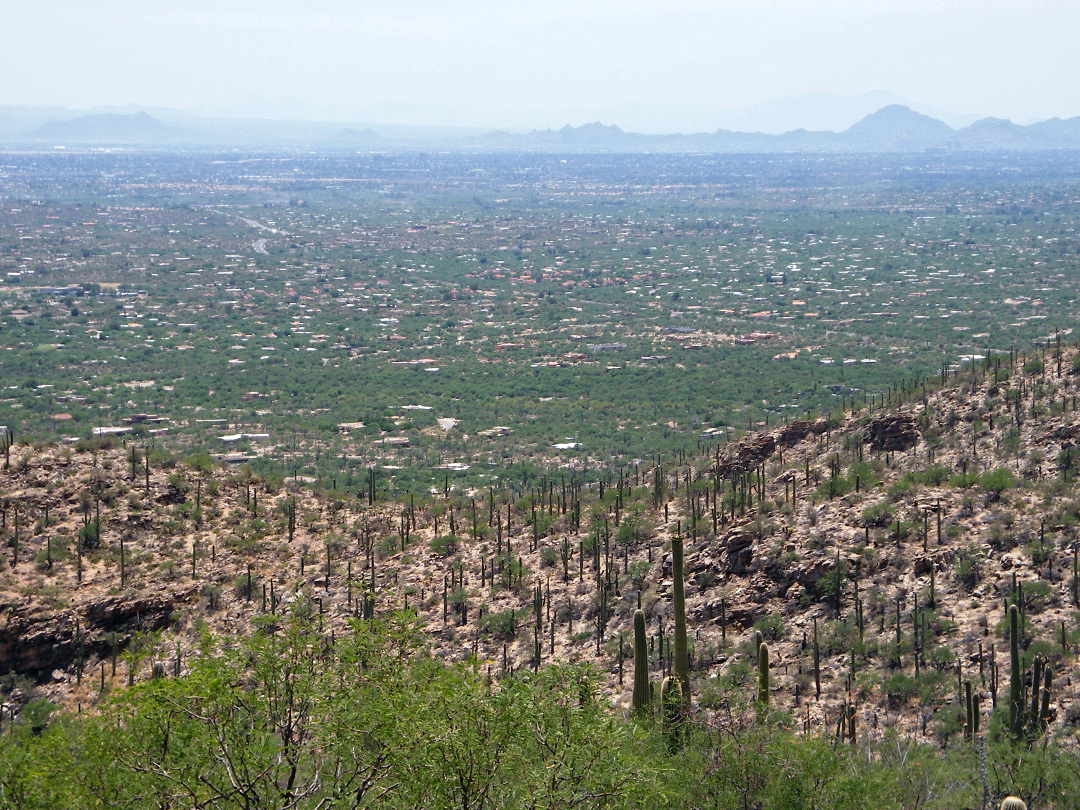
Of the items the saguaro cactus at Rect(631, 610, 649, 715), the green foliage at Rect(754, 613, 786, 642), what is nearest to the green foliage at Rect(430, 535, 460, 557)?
the green foliage at Rect(754, 613, 786, 642)

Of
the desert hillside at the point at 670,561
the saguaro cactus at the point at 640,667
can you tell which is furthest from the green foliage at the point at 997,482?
the saguaro cactus at the point at 640,667

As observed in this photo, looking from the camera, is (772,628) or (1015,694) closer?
(1015,694)

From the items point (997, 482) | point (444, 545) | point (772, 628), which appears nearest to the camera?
point (772, 628)

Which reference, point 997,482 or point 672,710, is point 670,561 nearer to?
point 997,482

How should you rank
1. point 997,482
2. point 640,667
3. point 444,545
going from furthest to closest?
point 444,545
point 997,482
point 640,667

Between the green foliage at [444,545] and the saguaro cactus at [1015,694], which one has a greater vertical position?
the saguaro cactus at [1015,694]

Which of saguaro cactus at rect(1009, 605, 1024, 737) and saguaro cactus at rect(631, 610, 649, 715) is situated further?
saguaro cactus at rect(1009, 605, 1024, 737)

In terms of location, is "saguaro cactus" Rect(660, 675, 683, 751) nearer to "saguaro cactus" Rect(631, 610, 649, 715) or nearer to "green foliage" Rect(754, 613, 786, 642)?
"saguaro cactus" Rect(631, 610, 649, 715)

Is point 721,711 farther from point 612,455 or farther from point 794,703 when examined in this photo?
point 612,455

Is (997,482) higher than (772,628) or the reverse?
higher

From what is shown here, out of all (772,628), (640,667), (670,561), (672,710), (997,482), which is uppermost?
(997,482)

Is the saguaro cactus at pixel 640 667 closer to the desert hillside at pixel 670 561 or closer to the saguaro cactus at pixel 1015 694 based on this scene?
the desert hillside at pixel 670 561

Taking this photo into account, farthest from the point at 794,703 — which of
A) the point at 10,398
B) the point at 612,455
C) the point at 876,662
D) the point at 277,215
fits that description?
the point at 277,215

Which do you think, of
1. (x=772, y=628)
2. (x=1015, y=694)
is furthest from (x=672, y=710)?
(x=772, y=628)
